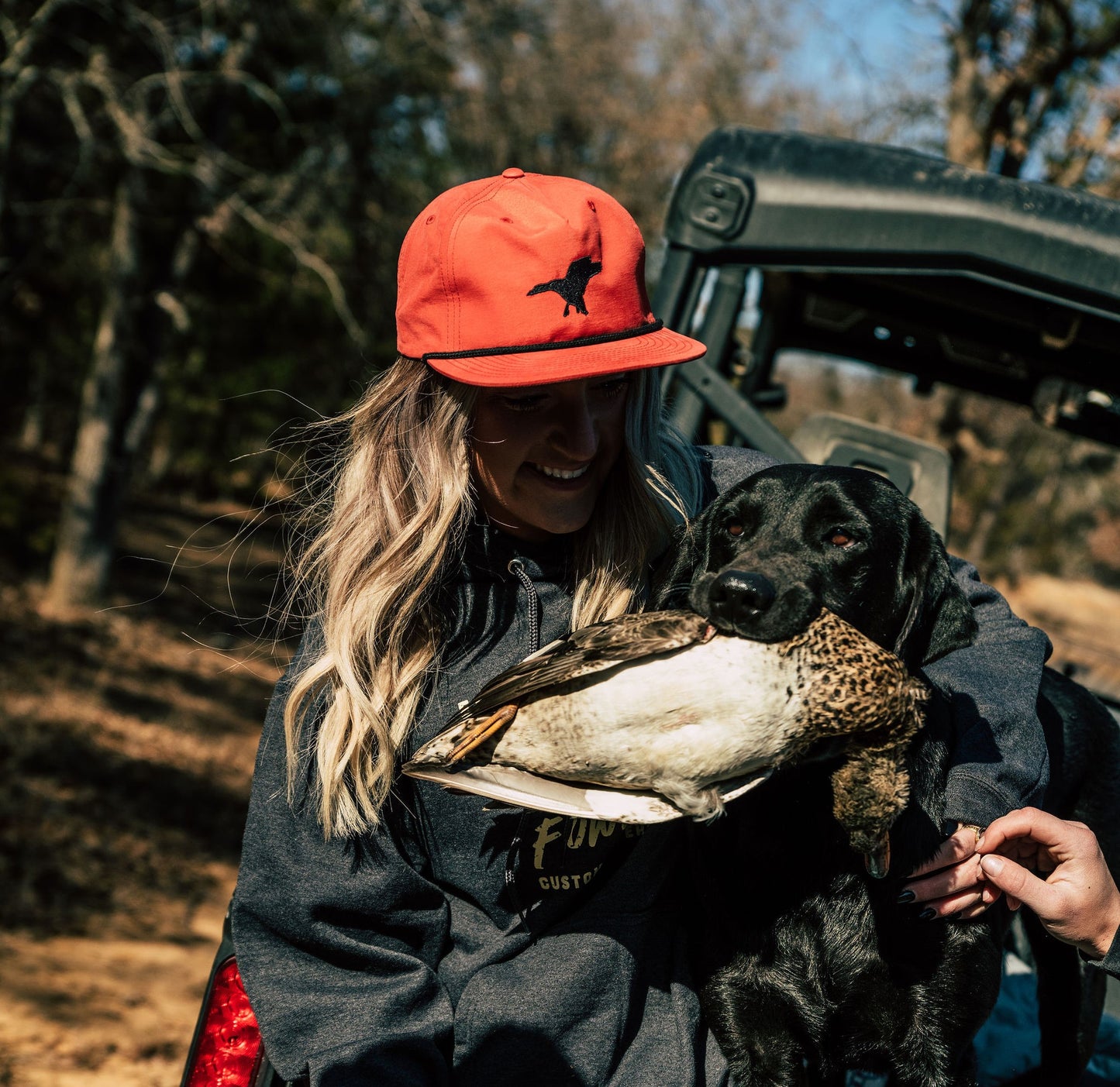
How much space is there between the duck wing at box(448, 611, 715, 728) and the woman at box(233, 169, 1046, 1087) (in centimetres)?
46

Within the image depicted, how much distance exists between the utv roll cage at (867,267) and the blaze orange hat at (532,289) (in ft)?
4.02

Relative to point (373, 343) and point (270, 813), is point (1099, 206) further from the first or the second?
point (373, 343)

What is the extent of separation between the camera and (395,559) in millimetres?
2303

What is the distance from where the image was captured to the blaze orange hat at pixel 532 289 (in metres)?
2.08

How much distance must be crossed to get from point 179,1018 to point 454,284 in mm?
4791

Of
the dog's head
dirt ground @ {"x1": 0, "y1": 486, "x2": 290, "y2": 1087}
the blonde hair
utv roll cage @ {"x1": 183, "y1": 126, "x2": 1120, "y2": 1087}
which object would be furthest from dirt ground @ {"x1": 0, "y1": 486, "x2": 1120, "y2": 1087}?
utv roll cage @ {"x1": 183, "y1": 126, "x2": 1120, "y2": 1087}

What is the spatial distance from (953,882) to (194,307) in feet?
49.2

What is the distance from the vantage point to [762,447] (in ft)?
11.3

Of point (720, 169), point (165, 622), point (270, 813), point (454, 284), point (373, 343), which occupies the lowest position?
point (165, 622)

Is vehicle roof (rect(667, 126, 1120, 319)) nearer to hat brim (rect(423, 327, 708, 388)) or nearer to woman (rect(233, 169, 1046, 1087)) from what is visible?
woman (rect(233, 169, 1046, 1087))

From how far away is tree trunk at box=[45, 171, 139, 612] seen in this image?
39.1ft

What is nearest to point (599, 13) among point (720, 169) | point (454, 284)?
point (720, 169)

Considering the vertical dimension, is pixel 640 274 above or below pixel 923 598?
above

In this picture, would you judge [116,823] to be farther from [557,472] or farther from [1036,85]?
[1036,85]
